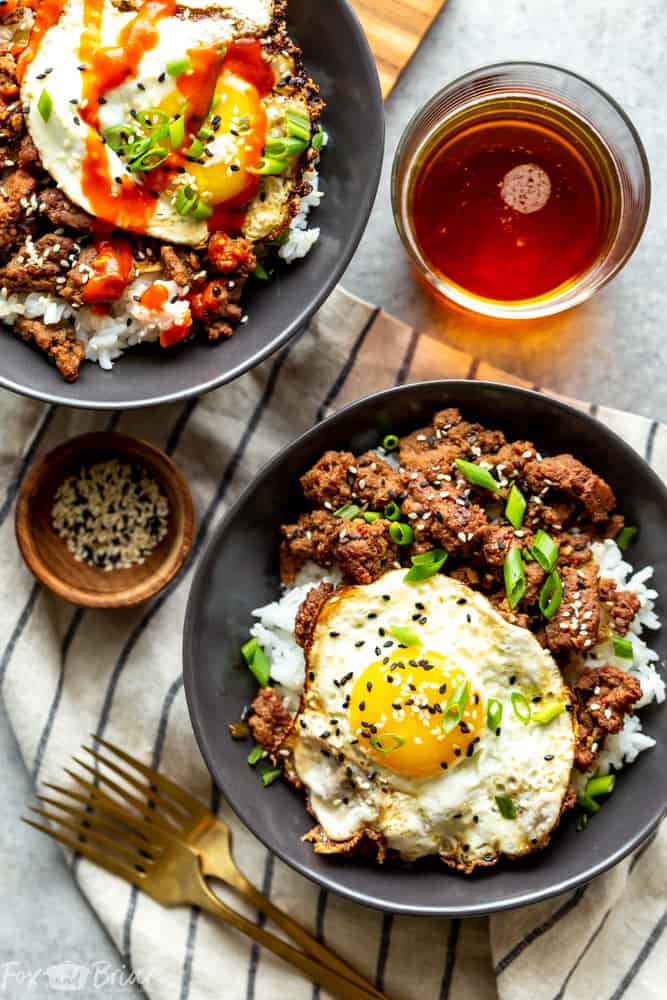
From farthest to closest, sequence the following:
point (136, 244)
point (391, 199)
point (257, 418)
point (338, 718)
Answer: point (257, 418) → point (391, 199) → point (136, 244) → point (338, 718)

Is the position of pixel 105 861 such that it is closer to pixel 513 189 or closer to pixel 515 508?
pixel 515 508

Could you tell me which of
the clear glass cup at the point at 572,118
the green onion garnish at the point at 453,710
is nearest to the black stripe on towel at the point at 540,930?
the green onion garnish at the point at 453,710

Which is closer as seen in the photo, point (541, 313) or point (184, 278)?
point (184, 278)

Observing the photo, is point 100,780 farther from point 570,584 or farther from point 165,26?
point 165,26

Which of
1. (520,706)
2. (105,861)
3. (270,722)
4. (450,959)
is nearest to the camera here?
(520,706)

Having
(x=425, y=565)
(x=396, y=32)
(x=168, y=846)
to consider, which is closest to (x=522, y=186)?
(x=396, y=32)

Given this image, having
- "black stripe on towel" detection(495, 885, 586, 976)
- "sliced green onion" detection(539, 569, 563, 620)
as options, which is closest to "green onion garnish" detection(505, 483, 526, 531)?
"sliced green onion" detection(539, 569, 563, 620)

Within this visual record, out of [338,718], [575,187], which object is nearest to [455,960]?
[338,718]

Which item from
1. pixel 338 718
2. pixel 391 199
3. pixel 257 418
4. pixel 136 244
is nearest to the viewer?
pixel 338 718
